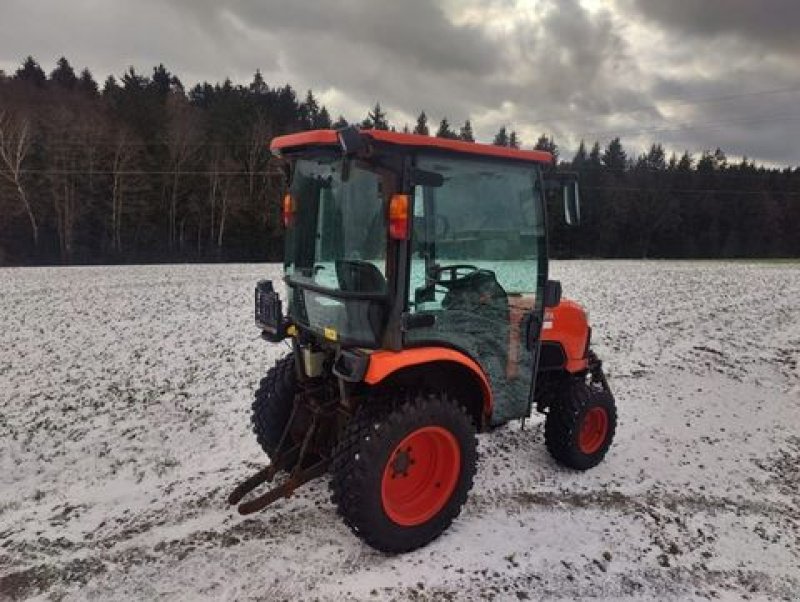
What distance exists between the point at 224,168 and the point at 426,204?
42096 millimetres

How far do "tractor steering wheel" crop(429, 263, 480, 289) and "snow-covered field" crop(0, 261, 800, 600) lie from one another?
1786 millimetres

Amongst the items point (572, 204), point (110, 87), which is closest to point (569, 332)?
point (572, 204)

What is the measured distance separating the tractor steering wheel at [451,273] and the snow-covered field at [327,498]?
179cm

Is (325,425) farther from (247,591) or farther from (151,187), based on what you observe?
Result: (151,187)

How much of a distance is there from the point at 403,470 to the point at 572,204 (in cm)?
223

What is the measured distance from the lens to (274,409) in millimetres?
4539

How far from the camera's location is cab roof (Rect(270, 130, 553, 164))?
328 cm

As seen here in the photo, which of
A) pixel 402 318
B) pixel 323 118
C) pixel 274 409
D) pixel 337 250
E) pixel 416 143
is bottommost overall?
pixel 274 409

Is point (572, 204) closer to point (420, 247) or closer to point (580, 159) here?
point (420, 247)

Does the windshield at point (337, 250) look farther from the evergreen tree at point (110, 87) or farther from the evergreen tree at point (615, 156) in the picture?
the evergreen tree at point (615, 156)

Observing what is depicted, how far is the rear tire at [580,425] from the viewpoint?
4.82m

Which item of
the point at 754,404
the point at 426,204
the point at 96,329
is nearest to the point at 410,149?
the point at 426,204

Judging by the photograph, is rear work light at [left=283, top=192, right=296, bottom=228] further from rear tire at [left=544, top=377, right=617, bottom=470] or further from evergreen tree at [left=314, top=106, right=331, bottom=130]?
evergreen tree at [left=314, top=106, right=331, bottom=130]

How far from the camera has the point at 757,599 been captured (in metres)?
3.53
